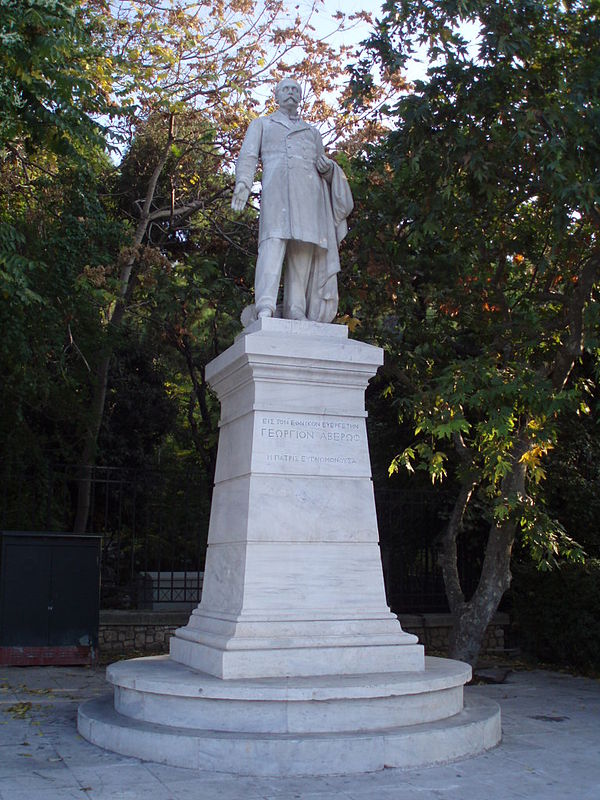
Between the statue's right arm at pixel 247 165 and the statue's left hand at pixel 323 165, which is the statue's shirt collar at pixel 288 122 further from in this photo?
the statue's left hand at pixel 323 165

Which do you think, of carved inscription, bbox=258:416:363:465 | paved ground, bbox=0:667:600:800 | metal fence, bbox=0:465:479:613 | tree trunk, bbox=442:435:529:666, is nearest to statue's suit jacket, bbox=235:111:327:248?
carved inscription, bbox=258:416:363:465

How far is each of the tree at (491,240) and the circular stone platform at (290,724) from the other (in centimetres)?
360

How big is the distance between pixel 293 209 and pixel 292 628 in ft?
11.8

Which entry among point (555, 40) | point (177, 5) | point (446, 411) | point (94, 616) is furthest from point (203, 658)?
point (177, 5)

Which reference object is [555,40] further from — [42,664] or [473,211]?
[42,664]

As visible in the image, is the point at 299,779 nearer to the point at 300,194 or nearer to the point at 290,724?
the point at 290,724

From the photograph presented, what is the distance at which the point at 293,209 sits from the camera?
25.9 ft

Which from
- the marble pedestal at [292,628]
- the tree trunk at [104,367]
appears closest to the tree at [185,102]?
the tree trunk at [104,367]

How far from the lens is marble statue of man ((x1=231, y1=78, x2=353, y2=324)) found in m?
7.88

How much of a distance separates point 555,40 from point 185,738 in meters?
8.34

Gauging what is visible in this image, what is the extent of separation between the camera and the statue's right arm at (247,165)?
784 cm

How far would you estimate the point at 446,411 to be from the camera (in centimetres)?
964

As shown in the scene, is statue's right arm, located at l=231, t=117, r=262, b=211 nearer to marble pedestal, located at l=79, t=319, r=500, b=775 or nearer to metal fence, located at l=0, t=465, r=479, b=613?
marble pedestal, located at l=79, t=319, r=500, b=775

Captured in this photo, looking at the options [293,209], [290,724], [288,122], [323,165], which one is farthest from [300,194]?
[290,724]
